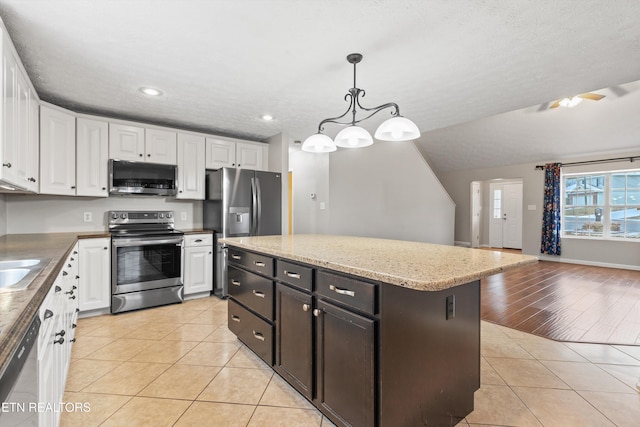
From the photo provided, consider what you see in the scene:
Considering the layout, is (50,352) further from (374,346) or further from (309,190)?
(309,190)

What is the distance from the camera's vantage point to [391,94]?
2807mm

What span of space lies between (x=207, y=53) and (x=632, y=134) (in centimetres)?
719

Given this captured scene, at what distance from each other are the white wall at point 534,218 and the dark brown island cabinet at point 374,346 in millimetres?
6596

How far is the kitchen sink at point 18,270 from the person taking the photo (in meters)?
1.33

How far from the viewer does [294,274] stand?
1.74m

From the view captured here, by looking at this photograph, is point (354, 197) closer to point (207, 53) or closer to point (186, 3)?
point (207, 53)

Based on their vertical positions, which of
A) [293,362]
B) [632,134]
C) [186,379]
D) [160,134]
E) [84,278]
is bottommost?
[186,379]

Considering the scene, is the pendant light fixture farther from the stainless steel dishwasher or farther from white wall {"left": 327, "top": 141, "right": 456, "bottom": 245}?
white wall {"left": 327, "top": 141, "right": 456, "bottom": 245}

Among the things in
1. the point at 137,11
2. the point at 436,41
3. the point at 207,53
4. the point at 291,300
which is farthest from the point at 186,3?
the point at 291,300

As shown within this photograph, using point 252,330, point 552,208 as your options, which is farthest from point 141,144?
point 552,208

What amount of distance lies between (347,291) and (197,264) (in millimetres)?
2848

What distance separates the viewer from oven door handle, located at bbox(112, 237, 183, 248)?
10.2 feet

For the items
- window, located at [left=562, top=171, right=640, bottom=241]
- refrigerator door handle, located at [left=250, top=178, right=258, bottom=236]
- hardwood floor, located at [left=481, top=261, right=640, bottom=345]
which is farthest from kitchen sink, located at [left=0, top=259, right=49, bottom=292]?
window, located at [left=562, top=171, right=640, bottom=241]

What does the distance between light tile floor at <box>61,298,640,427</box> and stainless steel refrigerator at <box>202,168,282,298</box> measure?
3.91 feet
